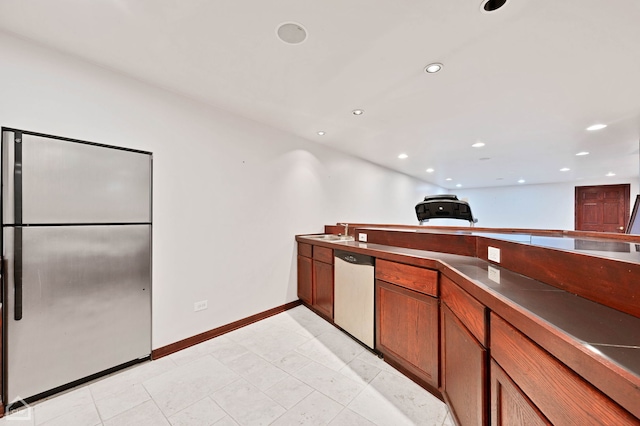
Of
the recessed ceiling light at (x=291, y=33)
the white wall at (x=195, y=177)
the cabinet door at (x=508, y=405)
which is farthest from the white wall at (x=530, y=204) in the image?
the recessed ceiling light at (x=291, y=33)

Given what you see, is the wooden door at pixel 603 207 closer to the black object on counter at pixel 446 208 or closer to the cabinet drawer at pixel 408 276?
the black object on counter at pixel 446 208

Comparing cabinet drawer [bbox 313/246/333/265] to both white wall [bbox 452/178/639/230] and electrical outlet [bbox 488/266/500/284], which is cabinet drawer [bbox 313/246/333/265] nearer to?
electrical outlet [bbox 488/266/500/284]

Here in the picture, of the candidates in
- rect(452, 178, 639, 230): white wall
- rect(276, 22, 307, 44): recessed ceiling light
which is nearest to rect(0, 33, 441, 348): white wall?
rect(276, 22, 307, 44): recessed ceiling light

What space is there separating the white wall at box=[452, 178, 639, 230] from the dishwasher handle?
7.96 metres

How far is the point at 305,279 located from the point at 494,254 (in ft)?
7.43

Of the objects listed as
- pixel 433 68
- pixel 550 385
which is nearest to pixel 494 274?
pixel 550 385

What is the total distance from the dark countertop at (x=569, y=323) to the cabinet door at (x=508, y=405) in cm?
25

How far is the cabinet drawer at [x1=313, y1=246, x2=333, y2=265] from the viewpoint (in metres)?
2.87

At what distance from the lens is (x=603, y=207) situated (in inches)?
266

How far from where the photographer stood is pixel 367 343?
2324 millimetres

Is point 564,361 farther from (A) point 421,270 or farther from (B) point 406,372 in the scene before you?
(B) point 406,372

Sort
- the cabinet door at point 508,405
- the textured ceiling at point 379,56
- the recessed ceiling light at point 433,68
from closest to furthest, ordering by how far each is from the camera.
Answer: the cabinet door at point 508,405
the textured ceiling at point 379,56
the recessed ceiling light at point 433,68

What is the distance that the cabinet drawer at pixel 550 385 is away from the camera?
564mm

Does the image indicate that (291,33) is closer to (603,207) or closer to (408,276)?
(408,276)
